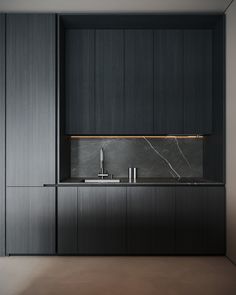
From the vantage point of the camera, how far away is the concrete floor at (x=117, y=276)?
248cm

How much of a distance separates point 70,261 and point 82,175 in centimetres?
111

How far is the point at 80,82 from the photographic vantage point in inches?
140

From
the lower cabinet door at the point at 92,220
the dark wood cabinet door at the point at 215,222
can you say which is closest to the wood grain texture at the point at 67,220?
the lower cabinet door at the point at 92,220

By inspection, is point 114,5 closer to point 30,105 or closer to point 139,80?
point 139,80

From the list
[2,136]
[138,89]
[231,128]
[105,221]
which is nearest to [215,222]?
[231,128]

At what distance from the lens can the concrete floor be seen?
2.48 meters

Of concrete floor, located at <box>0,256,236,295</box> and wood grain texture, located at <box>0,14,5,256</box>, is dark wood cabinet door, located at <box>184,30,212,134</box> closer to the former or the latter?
concrete floor, located at <box>0,256,236,295</box>

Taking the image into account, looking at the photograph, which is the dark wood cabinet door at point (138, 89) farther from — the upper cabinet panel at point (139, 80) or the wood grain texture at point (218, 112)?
the wood grain texture at point (218, 112)

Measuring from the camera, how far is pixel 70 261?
312 centimetres

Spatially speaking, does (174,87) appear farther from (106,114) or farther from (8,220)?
(8,220)

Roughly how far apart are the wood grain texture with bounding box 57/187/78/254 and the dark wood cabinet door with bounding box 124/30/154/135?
97cm

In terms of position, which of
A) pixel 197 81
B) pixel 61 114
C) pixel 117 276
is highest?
pixel 197 81

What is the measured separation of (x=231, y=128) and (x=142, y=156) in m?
1.19

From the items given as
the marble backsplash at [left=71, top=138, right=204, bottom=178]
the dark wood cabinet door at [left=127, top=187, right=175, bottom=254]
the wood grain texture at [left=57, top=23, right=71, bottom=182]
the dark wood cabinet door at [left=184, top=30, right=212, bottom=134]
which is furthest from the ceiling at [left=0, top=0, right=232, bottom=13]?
the dark wood cabinet door at [left=127, top=187, right=175, bottom=254]
